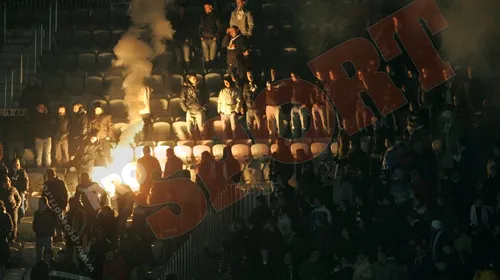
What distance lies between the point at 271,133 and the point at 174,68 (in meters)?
4.65

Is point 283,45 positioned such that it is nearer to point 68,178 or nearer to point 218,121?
point 218,121

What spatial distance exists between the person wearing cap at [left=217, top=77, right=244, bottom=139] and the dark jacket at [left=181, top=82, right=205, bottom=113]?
59 centimetres

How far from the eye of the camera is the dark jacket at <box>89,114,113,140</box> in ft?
78.4

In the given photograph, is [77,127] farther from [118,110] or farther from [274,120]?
[274,120]

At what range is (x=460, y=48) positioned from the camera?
2517 centimetres

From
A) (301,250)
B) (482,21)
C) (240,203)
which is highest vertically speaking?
(482,21)

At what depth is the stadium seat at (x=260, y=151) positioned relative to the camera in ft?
72.6

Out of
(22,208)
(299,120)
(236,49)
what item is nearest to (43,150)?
(22,208)

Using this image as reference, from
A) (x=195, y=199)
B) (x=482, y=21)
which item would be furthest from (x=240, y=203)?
(x=482, y=21)

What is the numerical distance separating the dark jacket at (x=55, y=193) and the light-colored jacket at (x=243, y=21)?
704 centimetres

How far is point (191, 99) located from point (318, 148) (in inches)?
133

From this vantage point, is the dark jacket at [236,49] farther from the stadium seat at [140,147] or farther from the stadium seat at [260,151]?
the stadium seat at [260,151]

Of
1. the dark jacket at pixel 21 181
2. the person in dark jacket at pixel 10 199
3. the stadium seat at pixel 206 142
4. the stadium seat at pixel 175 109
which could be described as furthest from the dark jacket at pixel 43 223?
the stadium seat at pixel 175 109

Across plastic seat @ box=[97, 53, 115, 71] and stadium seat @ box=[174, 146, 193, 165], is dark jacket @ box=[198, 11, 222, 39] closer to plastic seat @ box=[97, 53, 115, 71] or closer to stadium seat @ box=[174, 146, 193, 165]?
plastic seat @ box=[97, 53, 115, 71]
